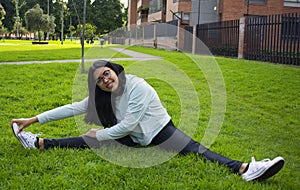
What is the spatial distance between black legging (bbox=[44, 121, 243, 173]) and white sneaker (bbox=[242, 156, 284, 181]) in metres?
0.25

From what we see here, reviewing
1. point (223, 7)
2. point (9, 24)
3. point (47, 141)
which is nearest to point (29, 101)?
point (47, 141)

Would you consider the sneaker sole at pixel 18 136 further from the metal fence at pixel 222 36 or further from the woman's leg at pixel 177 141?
the metal fence at pixel 222 36

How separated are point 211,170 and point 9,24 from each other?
68.1m

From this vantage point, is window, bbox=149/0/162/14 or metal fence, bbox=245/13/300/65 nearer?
metal fence, bbox=245/13/300/65

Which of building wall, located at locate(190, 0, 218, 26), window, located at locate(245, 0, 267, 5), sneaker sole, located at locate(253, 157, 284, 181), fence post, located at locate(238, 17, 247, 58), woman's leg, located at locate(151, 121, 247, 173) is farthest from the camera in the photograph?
building wall, located at locate(190, 0, 218, 26)

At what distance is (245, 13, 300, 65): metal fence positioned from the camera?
41.9ft

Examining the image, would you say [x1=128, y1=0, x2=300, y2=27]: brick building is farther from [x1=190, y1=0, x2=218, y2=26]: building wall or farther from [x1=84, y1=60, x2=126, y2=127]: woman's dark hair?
[x1=84, y1=60, x2=126, y2=127]: woman's dark hair

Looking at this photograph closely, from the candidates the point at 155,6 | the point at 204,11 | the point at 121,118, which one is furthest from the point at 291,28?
the point at 155,6

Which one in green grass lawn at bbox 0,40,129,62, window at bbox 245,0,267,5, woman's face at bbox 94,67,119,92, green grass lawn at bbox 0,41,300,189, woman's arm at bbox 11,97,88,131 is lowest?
green grass lawn at bbox 0,41,300,189

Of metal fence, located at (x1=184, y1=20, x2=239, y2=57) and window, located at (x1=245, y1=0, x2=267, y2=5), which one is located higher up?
window, located at (x1=245, y1=0, x2=267, y2=5)

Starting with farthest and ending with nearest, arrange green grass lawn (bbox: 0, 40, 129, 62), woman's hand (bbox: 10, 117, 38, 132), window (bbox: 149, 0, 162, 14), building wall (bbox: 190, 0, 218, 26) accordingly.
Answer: window (bbox: 149, 0, 162, 14) < building wall (bbox: 190, 0, 218, 26) < green grass lawn (bbox: 0, 40, 129, 62) < woman's hand (bbox: 10, 117, 38, 132)

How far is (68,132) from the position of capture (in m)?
4.36

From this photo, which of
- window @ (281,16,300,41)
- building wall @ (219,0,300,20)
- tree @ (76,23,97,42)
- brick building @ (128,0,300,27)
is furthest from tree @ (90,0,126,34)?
window @ (281,16,300,41)

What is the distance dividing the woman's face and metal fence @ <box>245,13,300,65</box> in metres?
9.83
